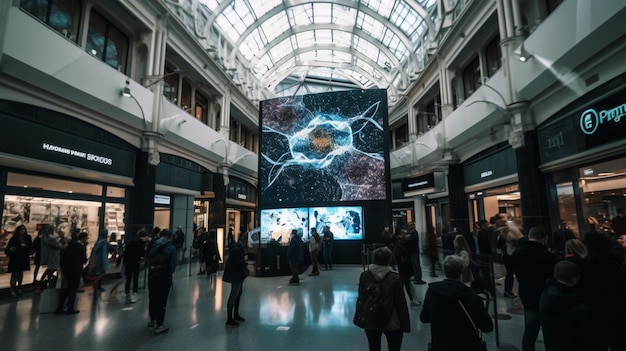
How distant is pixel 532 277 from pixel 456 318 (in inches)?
69.0

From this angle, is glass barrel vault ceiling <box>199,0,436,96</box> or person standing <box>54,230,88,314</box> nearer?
person standing <box>54,230,88,314</box>

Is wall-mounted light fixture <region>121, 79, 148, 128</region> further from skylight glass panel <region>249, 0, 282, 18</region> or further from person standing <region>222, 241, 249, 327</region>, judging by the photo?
skylight glass panel <region>249, 0, 282, 18</region>

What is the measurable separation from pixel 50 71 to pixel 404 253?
870 cm

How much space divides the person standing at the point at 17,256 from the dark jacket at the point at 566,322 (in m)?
9.56

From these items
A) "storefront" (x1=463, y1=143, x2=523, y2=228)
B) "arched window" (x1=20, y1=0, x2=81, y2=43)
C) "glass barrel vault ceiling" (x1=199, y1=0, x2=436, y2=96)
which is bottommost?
"storefront" (x1=463, y1=143, x2=523, y2=228)

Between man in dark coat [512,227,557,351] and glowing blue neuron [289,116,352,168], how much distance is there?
411 inches

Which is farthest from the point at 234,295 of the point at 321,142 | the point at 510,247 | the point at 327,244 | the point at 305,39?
the point at 305,39

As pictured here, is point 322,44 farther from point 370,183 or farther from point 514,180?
point 514,180

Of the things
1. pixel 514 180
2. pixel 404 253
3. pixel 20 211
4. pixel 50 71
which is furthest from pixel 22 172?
pixel 514 180

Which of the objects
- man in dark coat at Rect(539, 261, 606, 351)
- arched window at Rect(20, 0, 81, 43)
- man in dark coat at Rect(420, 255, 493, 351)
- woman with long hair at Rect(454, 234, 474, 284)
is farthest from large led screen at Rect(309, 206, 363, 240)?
man in dark coat at Rect(420, 255, 493, 351)

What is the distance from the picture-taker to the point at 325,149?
14117 millimetres

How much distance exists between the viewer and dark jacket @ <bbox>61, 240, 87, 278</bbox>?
640cm

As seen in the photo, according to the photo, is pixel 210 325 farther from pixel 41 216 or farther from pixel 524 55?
pixel 524 55

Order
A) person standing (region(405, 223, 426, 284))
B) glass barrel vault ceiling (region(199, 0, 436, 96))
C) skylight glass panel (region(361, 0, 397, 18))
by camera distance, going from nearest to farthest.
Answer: person standing (region(405, 223, 426, 284)), glass barrel vault ceiling (region(199, 0, 436, 96)), skylight glass panel (region(361, 0, 397, 18))
